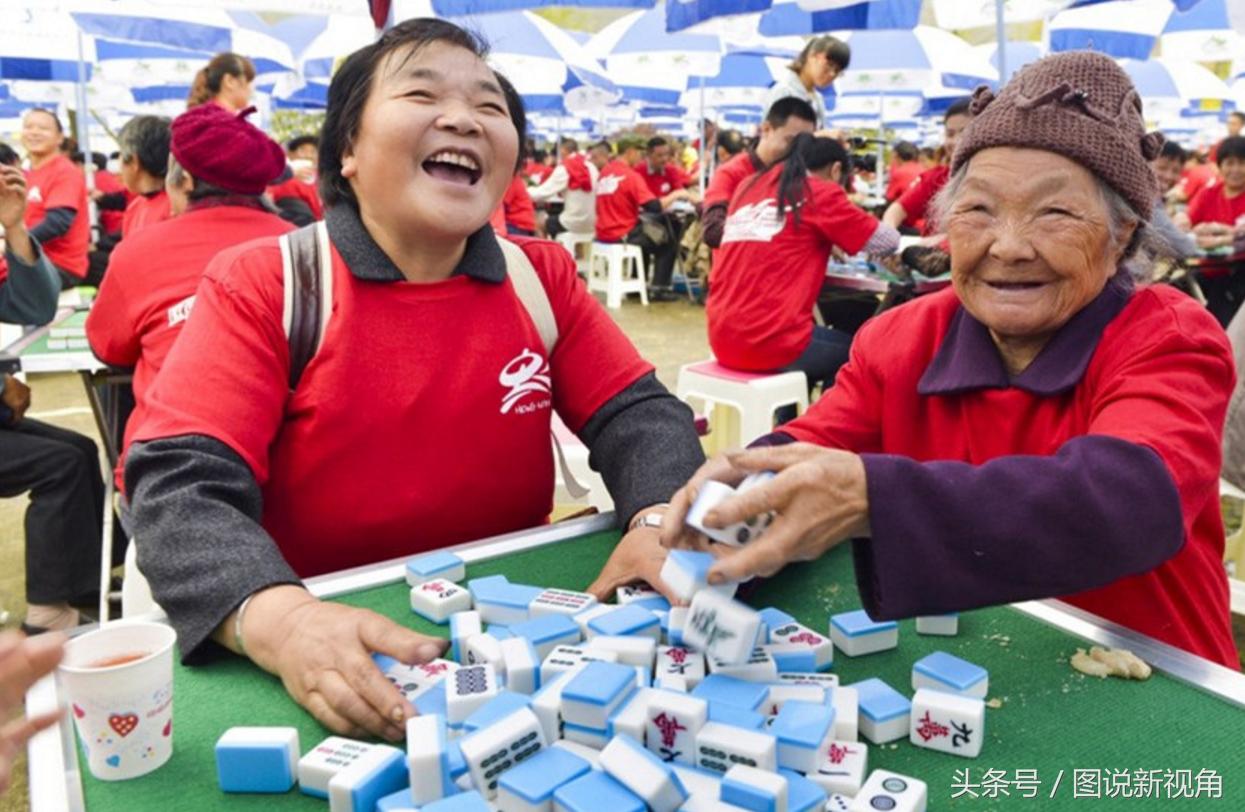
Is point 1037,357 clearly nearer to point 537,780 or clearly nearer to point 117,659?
point 537,780

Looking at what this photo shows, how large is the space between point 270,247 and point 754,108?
24.4 m

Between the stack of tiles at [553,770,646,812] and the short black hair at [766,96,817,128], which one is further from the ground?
the short black hair at [766,96,817,128]

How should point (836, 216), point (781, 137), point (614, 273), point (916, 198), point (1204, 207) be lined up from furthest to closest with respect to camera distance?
point (614, 273)
point (1204, 207)
point (916, 198)
point (781, 137)
point (836, 216)

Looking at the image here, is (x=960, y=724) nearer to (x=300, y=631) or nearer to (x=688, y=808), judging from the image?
(x=688, y=808)

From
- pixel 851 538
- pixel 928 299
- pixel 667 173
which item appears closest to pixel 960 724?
pixel 851 538

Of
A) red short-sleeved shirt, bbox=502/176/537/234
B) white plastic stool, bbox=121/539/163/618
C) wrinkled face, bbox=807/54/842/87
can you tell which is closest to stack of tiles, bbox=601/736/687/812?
white plastic stool, bbox=121/539/163/618

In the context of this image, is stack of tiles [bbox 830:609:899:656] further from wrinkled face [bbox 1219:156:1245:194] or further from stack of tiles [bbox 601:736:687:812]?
wrinkled face [bbox 1219:156:1245:194]

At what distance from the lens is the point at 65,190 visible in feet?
21.9

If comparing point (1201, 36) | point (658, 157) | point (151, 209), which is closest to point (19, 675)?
point (151, 209)

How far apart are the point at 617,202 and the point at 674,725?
1104 centimetres

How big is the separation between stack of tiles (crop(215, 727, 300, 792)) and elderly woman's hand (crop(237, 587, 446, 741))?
115mm

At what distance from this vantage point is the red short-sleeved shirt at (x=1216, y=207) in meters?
8.15

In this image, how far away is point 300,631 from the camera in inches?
52.6

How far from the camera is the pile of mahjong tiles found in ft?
3.49
